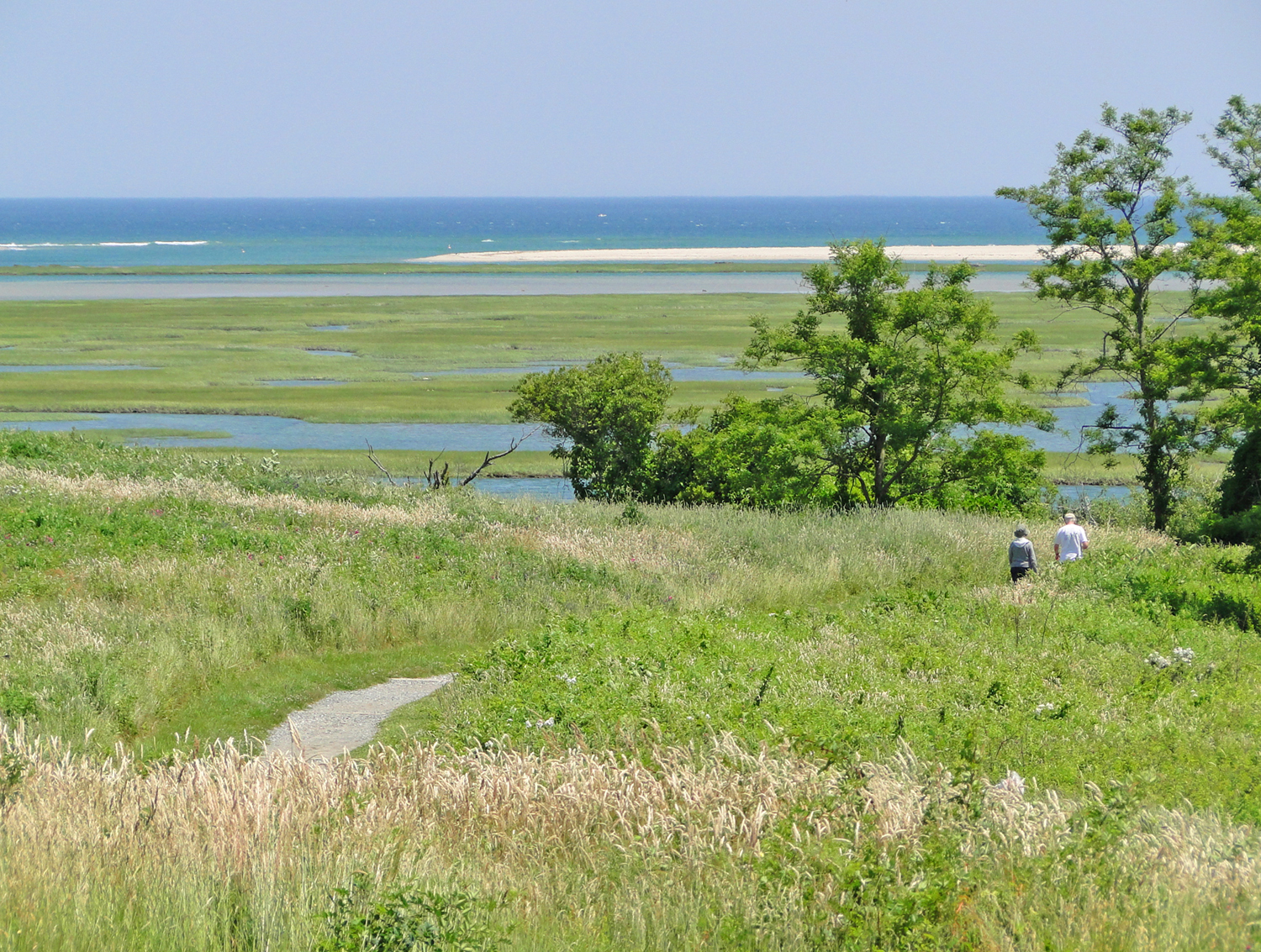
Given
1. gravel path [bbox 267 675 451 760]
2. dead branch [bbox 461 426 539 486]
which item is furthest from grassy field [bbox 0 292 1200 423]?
gravel path [bbox 267 675 451 760]

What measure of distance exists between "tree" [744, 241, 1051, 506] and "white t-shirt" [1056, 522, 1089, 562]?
7908 millimetres

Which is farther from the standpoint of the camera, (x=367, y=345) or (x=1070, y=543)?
(x=367, y=345)

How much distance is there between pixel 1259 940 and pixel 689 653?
7.35 m

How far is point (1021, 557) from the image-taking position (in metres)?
17.0

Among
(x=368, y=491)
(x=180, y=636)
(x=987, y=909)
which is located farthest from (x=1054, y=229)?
(x=987, y=909)

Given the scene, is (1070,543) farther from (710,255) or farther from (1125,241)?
(710,255)

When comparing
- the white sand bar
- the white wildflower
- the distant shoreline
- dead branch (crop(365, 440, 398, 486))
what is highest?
the white sand bar

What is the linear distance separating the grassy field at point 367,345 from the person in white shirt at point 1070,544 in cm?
3031

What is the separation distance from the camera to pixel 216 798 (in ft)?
20.8

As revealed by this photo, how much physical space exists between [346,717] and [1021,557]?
425 inches

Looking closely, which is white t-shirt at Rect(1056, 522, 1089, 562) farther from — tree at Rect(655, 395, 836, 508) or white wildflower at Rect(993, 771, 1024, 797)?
white wildflower at Rect(993, 771, 1024, 797)

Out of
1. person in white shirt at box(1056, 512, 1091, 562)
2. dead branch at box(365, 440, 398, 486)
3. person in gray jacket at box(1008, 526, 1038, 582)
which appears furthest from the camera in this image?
dead branch at box(365, 440, 398, 486)

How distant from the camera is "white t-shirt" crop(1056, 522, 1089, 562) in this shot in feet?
60.2

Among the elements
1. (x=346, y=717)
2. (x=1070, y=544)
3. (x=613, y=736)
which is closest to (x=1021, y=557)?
(x=1070, y=544)
